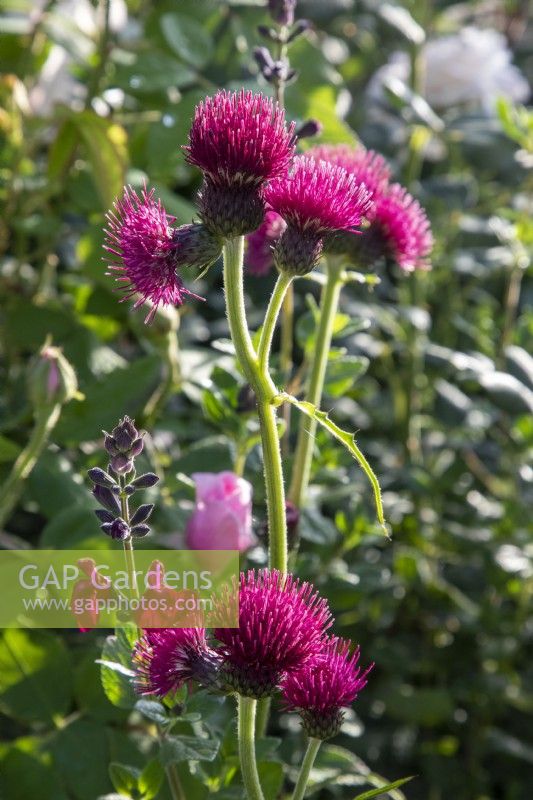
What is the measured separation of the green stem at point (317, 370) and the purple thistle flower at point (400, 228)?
36 mm

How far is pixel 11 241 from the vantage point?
0.98 metres

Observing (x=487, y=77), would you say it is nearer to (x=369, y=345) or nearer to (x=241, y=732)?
(x=369, y=345)

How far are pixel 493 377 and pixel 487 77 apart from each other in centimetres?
54

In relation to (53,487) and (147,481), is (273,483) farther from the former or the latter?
(53,487)

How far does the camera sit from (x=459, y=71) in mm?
1167

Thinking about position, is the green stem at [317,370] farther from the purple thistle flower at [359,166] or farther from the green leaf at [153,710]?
the green leaf at [153,710]

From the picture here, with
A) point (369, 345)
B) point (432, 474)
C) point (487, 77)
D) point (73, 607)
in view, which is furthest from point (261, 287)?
point (73, 607)

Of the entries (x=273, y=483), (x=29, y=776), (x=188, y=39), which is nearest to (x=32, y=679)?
(x=29, y=776)

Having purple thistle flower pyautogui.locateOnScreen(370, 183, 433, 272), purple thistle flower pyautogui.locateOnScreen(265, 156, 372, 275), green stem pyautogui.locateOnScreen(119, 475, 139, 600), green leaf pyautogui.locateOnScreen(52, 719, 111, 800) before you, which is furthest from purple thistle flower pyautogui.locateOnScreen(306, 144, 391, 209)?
green leaf pyautogui.locateOnScreen(52, 719, 111, 800)

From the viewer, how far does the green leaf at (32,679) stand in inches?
24.3

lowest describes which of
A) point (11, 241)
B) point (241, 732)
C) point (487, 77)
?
point (241, 732)

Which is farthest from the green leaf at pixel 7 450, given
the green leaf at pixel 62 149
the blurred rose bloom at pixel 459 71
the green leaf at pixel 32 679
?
the blurred rose bloom at pixel 459 71
